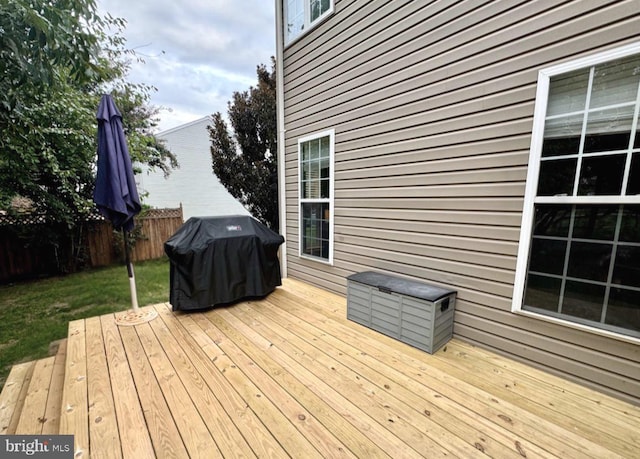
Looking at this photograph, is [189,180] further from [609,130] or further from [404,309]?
[609,130]

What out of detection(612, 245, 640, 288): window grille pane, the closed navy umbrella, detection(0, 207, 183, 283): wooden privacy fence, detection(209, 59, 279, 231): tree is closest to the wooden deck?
detection(612, 245, 640, 288): window grille pane

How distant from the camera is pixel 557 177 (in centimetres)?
185

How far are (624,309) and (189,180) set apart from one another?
12.2 m

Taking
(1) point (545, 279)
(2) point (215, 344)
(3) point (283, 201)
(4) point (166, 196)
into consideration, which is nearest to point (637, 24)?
(1) point (545, 279)

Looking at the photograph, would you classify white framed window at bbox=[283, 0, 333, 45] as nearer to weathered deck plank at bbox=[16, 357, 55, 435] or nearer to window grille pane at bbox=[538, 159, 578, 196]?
window grille pane at bbox=[538, 159, 578, 196]

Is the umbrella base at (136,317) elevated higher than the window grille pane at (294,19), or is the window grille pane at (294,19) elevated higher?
the window grille pane at (294,19)

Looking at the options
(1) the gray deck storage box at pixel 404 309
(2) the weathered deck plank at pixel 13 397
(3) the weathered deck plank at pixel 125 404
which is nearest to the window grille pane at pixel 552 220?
(1) the gray deck storage box at pixel 404 309

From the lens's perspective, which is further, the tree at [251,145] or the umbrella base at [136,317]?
the tree at [251,145]

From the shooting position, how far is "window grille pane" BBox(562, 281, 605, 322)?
1.75 m

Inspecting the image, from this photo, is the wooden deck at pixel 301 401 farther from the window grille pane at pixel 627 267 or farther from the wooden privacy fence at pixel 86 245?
the wooden privacy fence at pixel 86 245

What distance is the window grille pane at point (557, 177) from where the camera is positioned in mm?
1804

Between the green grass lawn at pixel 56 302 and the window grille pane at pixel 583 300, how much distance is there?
487 centimetres

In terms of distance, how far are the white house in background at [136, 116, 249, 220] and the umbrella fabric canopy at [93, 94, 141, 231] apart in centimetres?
816

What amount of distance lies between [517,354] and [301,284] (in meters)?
2.84
